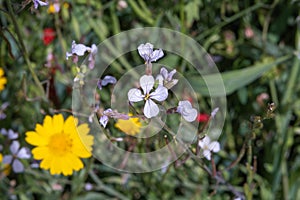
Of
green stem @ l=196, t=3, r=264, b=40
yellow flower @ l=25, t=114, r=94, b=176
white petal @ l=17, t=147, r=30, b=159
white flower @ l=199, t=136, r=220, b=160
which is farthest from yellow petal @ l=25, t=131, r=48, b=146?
green stem @ l=196, t=3, r=264, b=40

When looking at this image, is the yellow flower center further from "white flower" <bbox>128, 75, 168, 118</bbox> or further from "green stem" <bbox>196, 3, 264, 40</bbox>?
"green stem" <bbox>196, 3, 264, 40</bbox>

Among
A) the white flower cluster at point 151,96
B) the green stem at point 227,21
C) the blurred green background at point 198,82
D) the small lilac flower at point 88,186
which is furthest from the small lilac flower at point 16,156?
the green stem at point 227,21

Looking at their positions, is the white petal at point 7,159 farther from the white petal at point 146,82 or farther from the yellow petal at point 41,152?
the white petal at point 146,82

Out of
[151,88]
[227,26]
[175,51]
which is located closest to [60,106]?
[175,51]

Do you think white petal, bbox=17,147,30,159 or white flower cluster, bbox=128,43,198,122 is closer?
white flower cluster, bbox=128,43,198,122

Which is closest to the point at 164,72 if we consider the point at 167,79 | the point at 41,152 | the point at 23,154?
the point at 167,79

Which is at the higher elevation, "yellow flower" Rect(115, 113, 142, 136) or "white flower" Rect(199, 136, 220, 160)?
"yellow flower" Rect(115, 113, 142, 136)

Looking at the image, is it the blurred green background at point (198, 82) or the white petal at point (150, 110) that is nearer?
the white petal at point (150, 110)
